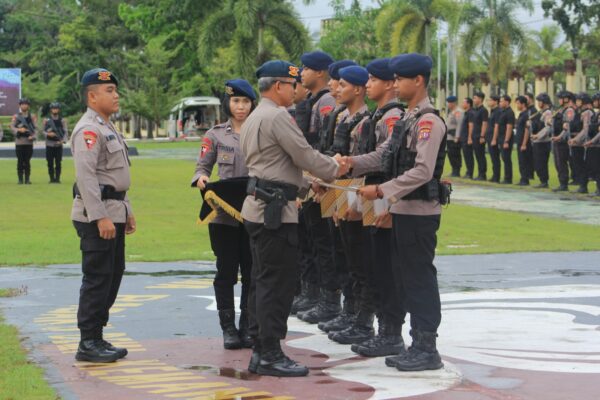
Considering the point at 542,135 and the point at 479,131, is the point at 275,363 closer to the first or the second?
the point at 542,135

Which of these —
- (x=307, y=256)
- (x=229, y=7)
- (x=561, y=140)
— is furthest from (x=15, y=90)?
(x=307, y=256)

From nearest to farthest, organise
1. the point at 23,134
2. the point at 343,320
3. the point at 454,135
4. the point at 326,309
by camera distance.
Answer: the point at 343,320 < the point at 326,309 < the point at 23,134 < the point at 454,135

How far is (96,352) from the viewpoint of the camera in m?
7.92

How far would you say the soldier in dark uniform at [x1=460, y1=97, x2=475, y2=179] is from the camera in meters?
29.4

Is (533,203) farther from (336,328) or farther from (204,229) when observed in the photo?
(336,328)

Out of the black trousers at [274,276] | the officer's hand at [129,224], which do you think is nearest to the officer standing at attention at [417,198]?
the black trousers at [274,276]

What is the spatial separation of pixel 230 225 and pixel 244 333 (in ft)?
2.58

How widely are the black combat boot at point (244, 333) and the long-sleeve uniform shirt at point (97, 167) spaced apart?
118cm

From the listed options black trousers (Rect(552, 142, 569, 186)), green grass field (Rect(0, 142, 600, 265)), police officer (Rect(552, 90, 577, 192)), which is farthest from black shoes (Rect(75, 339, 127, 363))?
black trousers (Rect(552, 142, 569, 186))

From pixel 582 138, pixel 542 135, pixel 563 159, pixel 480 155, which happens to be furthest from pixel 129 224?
pixel 480 155

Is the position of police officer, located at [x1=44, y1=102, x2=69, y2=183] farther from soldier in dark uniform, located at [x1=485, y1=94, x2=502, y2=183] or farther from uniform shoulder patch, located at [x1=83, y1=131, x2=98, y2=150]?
uniform shoulder patch, located at [x1=83, y1=131, x2=98, y2=150]

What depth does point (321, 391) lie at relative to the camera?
22.9 ft

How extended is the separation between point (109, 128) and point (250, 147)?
110 centimetres

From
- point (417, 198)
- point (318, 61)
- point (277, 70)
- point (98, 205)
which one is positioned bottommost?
point (98, 205)
